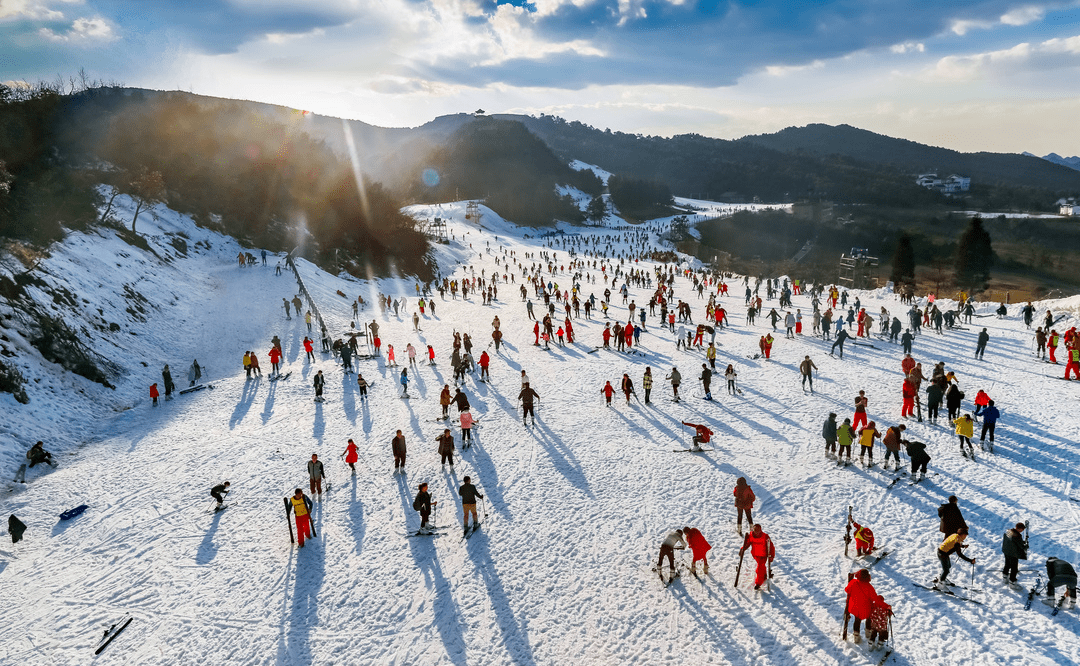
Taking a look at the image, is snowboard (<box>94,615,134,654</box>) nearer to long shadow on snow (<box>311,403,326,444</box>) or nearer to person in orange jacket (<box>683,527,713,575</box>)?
long shadow on snow (<box>311,403,326,444</box>)

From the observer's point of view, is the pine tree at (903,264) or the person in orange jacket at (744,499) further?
the pine tree at (903,264)

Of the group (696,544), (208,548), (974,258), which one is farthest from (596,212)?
(696,544)

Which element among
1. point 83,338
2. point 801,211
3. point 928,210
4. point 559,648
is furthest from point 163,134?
point 928,210

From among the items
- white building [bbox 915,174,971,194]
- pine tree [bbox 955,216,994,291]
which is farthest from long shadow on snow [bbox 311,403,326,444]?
white building [bbox 915,174,971,194]

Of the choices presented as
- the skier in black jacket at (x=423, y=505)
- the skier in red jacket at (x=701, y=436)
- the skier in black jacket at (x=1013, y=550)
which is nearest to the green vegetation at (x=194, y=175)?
the skier in black jacket at (x=423, y=505)

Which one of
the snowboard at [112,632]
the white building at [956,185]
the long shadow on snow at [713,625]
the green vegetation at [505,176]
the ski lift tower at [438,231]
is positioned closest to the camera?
the long shadow on snow at [713,625]

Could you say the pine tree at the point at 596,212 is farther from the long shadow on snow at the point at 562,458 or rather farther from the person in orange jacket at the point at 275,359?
the long shadow on snow at the point at 562,458

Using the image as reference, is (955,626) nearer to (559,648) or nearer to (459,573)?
(559,648)
